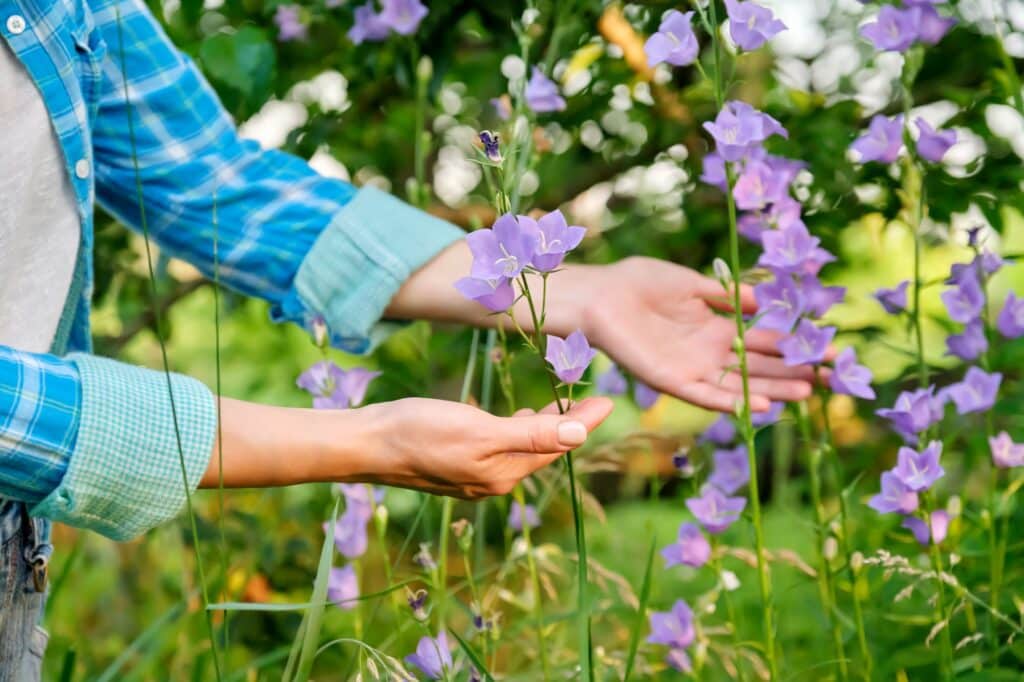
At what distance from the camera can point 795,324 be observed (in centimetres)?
128

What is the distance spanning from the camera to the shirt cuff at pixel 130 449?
98cm

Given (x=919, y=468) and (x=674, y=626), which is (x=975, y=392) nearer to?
(x=919, y=468)

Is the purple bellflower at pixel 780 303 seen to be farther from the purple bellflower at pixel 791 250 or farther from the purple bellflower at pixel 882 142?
the purple bellflower at pixel 882 142

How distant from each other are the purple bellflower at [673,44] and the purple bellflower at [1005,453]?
55cm

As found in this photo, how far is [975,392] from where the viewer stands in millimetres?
1278

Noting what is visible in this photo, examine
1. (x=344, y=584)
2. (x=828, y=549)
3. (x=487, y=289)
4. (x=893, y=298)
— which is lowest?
(x=344, y=584)

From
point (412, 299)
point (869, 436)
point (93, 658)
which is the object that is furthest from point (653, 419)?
point (412, 299)

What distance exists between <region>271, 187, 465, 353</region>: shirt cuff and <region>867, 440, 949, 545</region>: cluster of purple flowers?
1.90 feet

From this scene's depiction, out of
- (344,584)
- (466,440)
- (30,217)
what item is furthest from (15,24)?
(344,584)

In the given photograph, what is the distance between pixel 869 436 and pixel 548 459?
67.7 inches

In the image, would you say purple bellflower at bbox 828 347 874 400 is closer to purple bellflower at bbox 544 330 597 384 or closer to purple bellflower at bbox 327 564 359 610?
purple bellflower at bbox 544 330 597 384

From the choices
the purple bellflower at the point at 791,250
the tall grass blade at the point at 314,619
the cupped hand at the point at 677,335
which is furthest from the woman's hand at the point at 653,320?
the tall grass blade at the point at 314,619

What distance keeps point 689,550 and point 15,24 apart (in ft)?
2.85

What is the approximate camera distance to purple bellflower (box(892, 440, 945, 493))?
1.13 m
